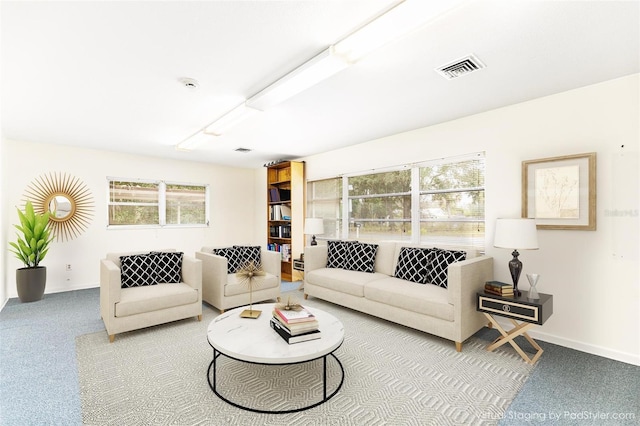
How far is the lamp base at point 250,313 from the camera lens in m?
2.58

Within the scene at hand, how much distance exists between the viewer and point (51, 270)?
4.85m

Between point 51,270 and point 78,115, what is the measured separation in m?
2.95

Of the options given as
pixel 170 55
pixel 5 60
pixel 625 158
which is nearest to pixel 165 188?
pixel 5 60

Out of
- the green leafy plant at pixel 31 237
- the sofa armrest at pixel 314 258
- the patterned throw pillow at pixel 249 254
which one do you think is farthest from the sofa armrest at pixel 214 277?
the green leafy plant at pixel 31 237

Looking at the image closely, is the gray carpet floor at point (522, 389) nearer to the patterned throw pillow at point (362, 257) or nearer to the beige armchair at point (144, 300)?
the beige armchair at point (144, 300)

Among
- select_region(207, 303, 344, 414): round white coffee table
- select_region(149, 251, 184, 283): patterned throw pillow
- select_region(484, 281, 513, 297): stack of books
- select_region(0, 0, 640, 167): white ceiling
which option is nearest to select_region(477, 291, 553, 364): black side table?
select_region(484, 281, 513, 297): stack of books

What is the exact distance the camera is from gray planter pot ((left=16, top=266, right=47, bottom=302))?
4219 millimetres

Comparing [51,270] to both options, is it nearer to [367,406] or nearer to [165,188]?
[165,188]

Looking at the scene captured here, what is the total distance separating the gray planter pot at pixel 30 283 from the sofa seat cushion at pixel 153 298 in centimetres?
212

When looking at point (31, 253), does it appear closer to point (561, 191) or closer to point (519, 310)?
point (519, 310)

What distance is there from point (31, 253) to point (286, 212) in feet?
12.9

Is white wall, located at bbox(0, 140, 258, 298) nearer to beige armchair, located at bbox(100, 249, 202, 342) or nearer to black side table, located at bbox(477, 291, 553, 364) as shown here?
beige armchair, located at bbox(100, 249, 202, 342)

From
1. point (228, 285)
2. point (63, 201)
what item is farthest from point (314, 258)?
point (63, 201)

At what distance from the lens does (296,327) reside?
2.12 m
